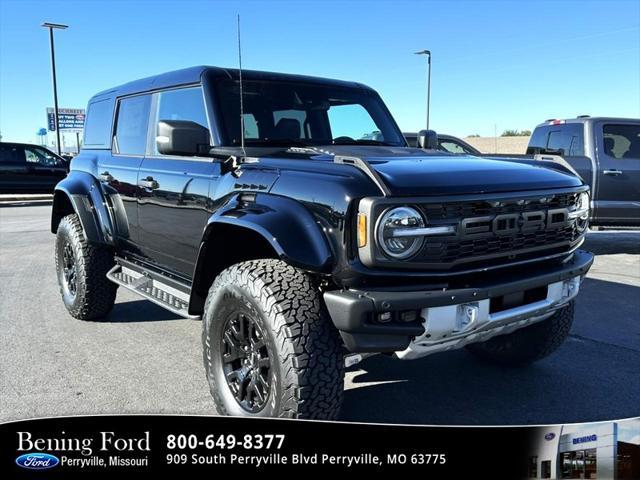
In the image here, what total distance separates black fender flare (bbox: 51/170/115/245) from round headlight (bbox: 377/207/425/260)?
114 inches

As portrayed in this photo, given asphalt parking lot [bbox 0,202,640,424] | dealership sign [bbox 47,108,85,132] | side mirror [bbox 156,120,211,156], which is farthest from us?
dealership sign [bbox 47,108,85,132]

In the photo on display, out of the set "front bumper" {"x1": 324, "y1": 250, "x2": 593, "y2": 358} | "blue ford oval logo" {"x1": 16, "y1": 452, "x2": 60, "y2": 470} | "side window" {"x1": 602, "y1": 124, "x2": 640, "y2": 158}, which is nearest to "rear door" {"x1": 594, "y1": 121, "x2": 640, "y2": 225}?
"side window" {"x1": 602, "y1": 124, "x2": 640, "y2": 158}

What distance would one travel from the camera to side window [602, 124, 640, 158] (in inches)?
319

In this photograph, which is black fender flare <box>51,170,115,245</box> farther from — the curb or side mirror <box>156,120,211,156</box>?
the curb

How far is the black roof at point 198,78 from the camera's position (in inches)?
148

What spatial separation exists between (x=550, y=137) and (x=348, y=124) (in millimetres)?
5561

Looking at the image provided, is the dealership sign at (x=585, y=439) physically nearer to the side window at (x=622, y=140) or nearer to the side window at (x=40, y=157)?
the side window at (x=622, y=140)

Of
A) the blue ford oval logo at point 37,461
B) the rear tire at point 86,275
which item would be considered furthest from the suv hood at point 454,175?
the rear tire at point 86,275

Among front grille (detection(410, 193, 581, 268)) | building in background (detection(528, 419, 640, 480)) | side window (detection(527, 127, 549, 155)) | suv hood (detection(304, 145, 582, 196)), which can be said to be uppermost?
side window (detection(527, 127, 549, 155))

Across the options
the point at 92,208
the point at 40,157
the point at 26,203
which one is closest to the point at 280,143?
the point at 92,208

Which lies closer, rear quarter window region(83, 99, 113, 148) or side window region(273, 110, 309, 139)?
side window region(273, 110, 309, 139)

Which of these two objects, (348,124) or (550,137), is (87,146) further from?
(550,137)

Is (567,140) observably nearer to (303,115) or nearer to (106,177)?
(303,115)

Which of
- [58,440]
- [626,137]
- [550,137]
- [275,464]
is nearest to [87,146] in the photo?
[58,440]
